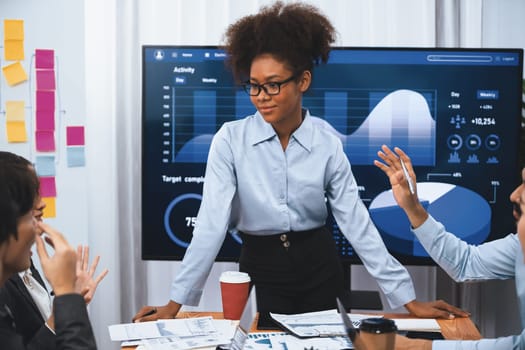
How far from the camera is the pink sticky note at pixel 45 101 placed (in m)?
3.43

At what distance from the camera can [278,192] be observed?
2365 millimetres

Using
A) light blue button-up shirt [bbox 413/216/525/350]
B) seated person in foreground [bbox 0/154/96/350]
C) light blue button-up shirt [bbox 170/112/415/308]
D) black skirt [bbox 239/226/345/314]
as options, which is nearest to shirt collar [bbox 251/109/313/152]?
light blue button-up shirt [bbox 170/112/415/308]

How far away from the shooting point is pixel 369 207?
3.23 m

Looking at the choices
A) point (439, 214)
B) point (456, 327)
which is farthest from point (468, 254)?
point (439, 214)

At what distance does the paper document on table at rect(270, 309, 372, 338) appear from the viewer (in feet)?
5.89

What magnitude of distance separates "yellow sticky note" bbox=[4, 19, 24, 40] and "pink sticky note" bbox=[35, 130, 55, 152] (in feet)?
1.55

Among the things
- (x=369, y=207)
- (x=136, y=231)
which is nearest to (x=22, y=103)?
(x=136, y=231)

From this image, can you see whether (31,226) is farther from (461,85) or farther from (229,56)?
(461,85)

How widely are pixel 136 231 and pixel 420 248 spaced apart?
1408 mm

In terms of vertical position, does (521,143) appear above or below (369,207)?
above

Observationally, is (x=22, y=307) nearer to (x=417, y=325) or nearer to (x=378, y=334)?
(x=378, y=334)

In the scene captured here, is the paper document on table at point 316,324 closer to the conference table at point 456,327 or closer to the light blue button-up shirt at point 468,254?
the conference table at point 456,327

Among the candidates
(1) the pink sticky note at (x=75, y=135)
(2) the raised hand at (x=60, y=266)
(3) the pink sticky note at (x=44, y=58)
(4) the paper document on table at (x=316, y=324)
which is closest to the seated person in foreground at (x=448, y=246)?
(4) the paper document on table at (x=316, y=324)

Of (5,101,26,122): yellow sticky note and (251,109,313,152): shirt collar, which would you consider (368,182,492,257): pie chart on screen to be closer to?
(251,109,313,152): shirt collar
